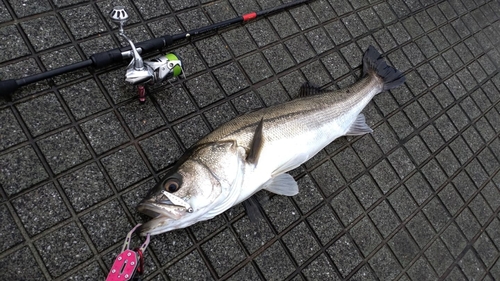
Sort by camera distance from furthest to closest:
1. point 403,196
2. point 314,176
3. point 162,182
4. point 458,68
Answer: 1. point 458,68
2. point 403,196
3. point 314,176
4. point 162,182

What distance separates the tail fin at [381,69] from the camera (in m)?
4.20

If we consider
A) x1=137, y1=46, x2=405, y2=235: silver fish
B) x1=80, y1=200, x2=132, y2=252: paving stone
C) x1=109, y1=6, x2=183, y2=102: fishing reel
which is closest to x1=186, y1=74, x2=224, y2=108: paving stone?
x1=109, y1=6, x2=183, y2=102: fishing reel

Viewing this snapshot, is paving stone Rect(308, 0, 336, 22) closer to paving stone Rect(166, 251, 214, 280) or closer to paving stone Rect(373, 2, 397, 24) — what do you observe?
paving stone Rect(373, 2, 397, 24)

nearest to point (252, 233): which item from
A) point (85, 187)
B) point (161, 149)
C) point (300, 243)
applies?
point (300, 243)

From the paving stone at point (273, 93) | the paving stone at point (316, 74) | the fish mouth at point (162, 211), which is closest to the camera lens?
the fish mouth at point (162, 211)

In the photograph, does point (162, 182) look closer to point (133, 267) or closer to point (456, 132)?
point (133, 267)

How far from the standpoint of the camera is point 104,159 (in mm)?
3186

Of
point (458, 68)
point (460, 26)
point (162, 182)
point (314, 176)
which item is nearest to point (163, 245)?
point (162, 182)

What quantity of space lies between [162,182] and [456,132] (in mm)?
3904

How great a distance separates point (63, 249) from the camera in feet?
9.41

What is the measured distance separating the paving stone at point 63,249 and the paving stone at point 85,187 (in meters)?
0.19

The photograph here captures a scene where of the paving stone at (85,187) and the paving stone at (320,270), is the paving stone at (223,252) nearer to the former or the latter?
the paving stone at (320,270)

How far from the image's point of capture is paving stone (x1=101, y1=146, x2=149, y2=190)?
3.17 meters

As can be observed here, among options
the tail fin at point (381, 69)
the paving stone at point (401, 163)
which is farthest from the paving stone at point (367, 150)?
the tail fin at point (381, 69)
